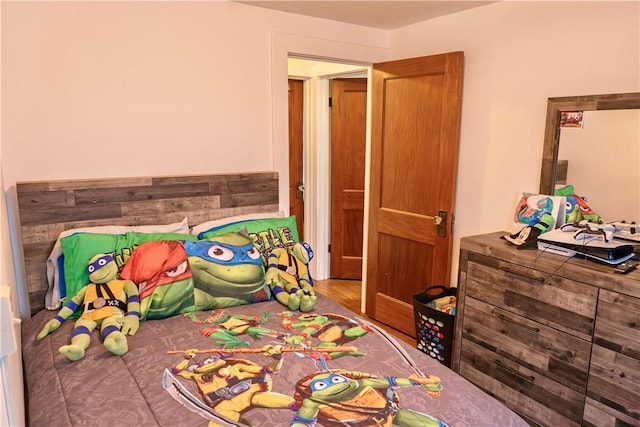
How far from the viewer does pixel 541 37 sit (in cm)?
241

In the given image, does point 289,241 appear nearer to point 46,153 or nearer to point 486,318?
point 486,318

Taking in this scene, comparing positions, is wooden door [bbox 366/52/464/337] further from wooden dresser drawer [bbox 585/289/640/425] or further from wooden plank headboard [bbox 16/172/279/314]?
wooden dresser drawer [bbox 585/289/640/425]

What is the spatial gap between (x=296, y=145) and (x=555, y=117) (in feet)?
7.72

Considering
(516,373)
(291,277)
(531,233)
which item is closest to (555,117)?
(531,233)

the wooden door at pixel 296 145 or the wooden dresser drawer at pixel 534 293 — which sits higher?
the wooden door at pixel 296 145

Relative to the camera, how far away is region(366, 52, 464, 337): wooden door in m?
2.85

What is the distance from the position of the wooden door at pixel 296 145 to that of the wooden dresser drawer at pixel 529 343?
2133 millimetres

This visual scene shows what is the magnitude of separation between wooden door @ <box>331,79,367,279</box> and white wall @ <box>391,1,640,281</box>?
3.32 ft

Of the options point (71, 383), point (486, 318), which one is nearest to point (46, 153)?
point (71, 383)

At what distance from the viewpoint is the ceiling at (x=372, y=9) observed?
8.67 ft

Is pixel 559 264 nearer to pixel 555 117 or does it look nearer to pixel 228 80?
pixel 555 117

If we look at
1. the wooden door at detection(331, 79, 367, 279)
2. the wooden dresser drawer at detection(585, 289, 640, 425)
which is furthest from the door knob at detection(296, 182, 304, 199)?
the wooden dresser drawer at detection(585, 289, 640, 425)

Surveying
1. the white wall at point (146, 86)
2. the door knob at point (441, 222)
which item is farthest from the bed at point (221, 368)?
the door knob at point (441, 222)

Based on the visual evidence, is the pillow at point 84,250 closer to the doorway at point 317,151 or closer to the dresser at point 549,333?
the dresser at point 549,333
